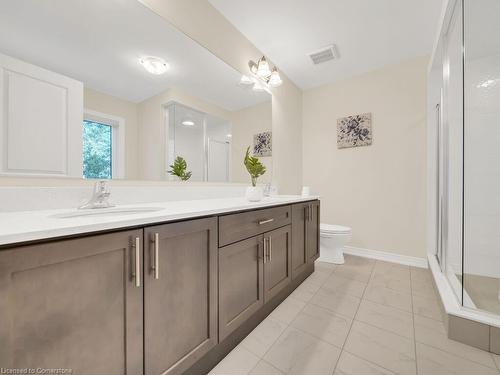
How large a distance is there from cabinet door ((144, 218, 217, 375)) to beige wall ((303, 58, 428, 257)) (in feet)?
7.47

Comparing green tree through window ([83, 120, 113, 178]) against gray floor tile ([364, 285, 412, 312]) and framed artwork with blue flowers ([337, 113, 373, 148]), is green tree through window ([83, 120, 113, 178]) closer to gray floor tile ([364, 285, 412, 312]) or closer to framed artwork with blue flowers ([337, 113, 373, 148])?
gray floor tile ([364, 285, 412, 312])

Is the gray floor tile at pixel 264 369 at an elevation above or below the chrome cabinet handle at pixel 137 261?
below

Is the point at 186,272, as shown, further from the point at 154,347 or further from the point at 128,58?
the point at 128,58

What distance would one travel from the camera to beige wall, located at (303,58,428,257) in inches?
91.0

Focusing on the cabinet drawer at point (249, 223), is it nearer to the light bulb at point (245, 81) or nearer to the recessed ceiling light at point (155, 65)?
the recessed ceiling light at point (155, 65)

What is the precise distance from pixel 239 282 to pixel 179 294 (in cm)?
37

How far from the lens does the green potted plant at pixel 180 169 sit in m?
1.50

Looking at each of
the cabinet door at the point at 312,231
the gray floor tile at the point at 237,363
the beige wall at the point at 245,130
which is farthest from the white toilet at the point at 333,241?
the gray floor tile at the point at 237,363

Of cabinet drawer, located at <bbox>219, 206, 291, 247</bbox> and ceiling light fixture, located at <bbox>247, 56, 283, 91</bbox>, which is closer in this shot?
cabinet drawer, located at <bbox>219, 206, 291, 247</bbox>

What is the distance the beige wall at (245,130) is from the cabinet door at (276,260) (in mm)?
776

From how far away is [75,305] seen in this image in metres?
0.58

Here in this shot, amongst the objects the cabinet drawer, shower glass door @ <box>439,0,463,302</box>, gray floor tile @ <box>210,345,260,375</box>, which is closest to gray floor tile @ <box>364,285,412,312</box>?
shower glass door @ <box>439,0,463,302</box>

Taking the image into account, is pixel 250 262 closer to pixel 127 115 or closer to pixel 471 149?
pixel 127 115

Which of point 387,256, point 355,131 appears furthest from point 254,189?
point 387,256
